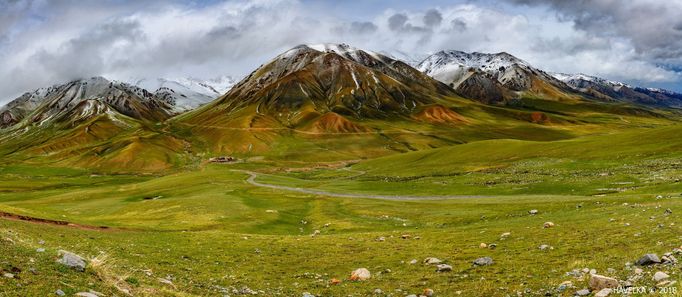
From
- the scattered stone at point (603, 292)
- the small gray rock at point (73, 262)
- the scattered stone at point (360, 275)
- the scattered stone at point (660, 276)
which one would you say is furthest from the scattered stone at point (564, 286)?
the small gray rock at point (73, 262)

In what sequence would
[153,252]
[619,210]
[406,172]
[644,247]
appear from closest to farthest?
[644,247] → [153,252] → [619,210] → [406,172]

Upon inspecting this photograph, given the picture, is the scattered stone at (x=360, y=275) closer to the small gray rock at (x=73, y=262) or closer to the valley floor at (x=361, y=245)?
the valley floor at (x=361, y=245)

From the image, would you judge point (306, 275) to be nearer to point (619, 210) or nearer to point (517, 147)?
point (619, 210)

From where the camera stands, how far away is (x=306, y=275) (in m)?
25.5

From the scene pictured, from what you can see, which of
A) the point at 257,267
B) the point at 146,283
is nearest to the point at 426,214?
the point at 257,267

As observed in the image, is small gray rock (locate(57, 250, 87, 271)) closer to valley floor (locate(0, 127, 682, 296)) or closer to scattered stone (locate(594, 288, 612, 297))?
valley floor (locate(0, 127, 682, 296))

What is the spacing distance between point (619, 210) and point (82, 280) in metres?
37.6

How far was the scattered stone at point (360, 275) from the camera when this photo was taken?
23.7 m

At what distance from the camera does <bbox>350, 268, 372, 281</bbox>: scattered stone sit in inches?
932

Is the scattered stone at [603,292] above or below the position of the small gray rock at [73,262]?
below

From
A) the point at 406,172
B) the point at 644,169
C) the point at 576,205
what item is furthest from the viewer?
the point at 406,172

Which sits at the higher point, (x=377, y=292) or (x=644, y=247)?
(x=644, y=247)

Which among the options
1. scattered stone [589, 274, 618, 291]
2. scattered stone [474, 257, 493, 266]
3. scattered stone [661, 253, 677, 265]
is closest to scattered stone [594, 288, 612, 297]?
scattered stone [589, 274, 618, 291]

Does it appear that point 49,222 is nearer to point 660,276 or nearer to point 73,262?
point 73,262
